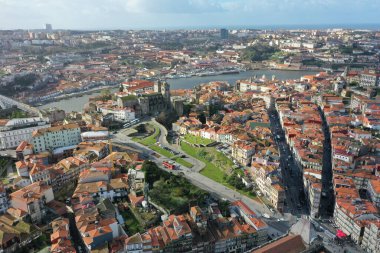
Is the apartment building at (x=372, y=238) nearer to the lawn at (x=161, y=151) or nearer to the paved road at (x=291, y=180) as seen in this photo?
the paved road at (x=291, y=180)

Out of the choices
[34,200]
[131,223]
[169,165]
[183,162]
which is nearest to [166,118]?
[183,162]

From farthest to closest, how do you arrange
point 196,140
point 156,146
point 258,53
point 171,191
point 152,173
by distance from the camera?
point 258,53, point 196,140, point 156,146, point 152,173, point 171,191

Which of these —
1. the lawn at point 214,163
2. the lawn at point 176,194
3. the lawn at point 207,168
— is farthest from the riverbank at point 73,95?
the lawn at point 176,194

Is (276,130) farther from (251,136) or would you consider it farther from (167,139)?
(167,139)

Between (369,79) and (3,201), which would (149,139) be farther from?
(369,79)

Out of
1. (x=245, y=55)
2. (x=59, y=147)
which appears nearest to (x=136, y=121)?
(x=59, y=147)

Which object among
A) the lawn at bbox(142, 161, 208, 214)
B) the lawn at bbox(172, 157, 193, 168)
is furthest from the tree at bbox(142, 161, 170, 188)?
the lawn at bbox(172, 157, 193, 168)
